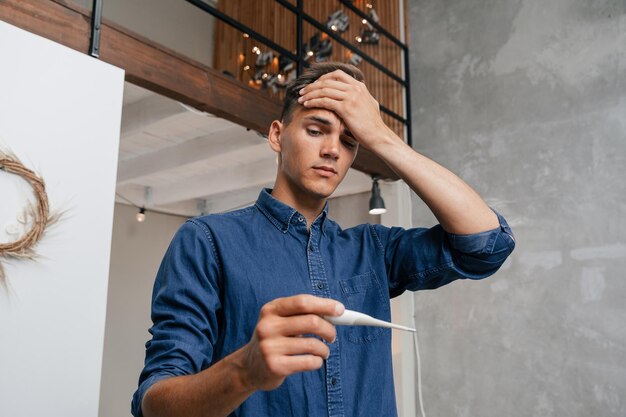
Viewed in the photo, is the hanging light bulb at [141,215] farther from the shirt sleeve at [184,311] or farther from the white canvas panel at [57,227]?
the shirt sleeve at [184,311]

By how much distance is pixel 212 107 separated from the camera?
9.29ft

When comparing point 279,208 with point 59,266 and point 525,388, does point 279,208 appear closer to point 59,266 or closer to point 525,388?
point 59,266

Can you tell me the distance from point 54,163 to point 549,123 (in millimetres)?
2985

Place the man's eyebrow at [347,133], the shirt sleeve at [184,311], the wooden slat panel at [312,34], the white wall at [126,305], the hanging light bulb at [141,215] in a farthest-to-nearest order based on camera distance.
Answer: the hanging light bulb at [141,215] < the white wall at [126,305] < the wooden slat panel at [312,34] < the man's eyebrow at [347,133] < the shirt sleeve at [184,311]

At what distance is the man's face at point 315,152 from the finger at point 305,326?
1.62 ft

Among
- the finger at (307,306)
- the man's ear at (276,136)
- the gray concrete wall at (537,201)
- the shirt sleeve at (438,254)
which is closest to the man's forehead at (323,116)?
the man's ear at (276,136)

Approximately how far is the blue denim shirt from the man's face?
0.06 m

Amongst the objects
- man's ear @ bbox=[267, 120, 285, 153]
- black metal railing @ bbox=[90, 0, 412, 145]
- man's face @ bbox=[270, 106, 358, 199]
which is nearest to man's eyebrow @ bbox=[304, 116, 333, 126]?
man's face @ bbox=[270, 106, 358, 199]

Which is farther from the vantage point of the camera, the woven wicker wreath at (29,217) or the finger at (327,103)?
the woven wicker wreath at (29,217)

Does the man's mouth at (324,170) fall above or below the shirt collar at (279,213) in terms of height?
above

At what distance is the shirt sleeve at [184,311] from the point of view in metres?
0.77

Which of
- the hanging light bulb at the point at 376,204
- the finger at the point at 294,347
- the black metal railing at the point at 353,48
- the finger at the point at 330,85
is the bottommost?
the finger at the point at 294,347

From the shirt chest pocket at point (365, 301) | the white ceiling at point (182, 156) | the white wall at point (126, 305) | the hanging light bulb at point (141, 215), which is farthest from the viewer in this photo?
the hanging light bulb at point (141, 215)

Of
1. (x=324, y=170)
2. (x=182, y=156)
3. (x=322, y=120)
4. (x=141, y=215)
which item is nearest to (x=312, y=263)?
(x=324, y=170)
